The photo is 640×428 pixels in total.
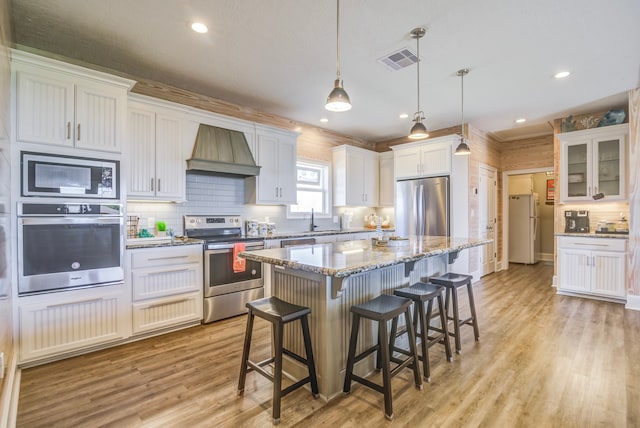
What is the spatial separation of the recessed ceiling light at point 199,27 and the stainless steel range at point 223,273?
6.66 ft

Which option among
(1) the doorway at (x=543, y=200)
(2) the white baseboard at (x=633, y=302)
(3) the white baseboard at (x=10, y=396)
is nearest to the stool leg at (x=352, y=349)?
(3) the white baseboard at (x=10, y=396)

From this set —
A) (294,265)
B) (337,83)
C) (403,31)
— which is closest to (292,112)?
(403,31)

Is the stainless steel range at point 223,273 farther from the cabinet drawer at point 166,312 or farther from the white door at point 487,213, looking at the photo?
the white door at point 487,213

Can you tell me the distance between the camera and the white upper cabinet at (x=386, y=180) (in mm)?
6238

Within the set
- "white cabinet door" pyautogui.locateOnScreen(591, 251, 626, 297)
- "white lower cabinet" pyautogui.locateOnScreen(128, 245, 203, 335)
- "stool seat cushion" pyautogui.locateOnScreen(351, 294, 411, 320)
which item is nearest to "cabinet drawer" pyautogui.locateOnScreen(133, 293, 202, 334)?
"white lower cabinet" pyautogui.locateOnScreen(128, 245, 203, 335)

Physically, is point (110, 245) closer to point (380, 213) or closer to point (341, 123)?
point (341, 123)

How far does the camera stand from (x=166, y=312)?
3.15m

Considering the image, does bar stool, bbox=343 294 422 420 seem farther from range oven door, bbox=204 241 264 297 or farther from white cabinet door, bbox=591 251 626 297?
white cabinet door, bbox=591 251 626 297

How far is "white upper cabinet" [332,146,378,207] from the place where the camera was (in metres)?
5.70

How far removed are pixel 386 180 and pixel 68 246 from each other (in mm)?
5152

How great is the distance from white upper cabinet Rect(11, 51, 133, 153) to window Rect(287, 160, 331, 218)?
2771 mm

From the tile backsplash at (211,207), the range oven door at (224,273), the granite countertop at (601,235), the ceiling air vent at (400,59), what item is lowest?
the range oven door at (224,273)

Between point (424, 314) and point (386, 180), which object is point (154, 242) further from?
point (386, 180)

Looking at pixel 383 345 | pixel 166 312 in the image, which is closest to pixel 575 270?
pixel 383 345
